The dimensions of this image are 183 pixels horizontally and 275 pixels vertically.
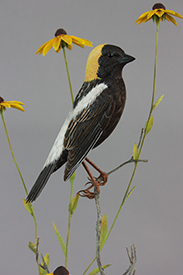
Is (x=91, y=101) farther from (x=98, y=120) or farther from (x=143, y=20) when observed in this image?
(x=143, y=20)

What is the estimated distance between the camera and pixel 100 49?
1403 millimetres

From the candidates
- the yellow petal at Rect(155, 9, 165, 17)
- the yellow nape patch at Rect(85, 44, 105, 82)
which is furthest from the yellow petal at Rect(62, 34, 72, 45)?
the yellow petal at Rect(155, 9, 165, 17)

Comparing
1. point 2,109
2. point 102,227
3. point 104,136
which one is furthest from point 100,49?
point 102,227

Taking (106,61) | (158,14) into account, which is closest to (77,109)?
(106,61)

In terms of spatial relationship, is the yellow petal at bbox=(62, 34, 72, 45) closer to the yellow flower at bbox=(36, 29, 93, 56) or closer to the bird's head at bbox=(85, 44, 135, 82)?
the yellow flower at bbox=(36, 29, 93, 56)

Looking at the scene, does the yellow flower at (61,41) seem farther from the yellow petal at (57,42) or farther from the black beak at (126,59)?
the black beak at (126,59)

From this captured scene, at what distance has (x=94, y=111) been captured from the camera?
1370 mm

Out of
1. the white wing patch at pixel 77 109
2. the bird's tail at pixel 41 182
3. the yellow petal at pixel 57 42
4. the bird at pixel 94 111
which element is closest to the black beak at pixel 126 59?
the bird at pixel 94 111

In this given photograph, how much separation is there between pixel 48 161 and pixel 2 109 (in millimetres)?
295

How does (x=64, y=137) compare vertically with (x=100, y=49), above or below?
below

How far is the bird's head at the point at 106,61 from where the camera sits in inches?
54.4

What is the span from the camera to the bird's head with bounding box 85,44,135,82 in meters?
1.38

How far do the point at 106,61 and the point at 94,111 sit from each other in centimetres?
20

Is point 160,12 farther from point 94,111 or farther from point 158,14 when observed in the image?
point 94,111
